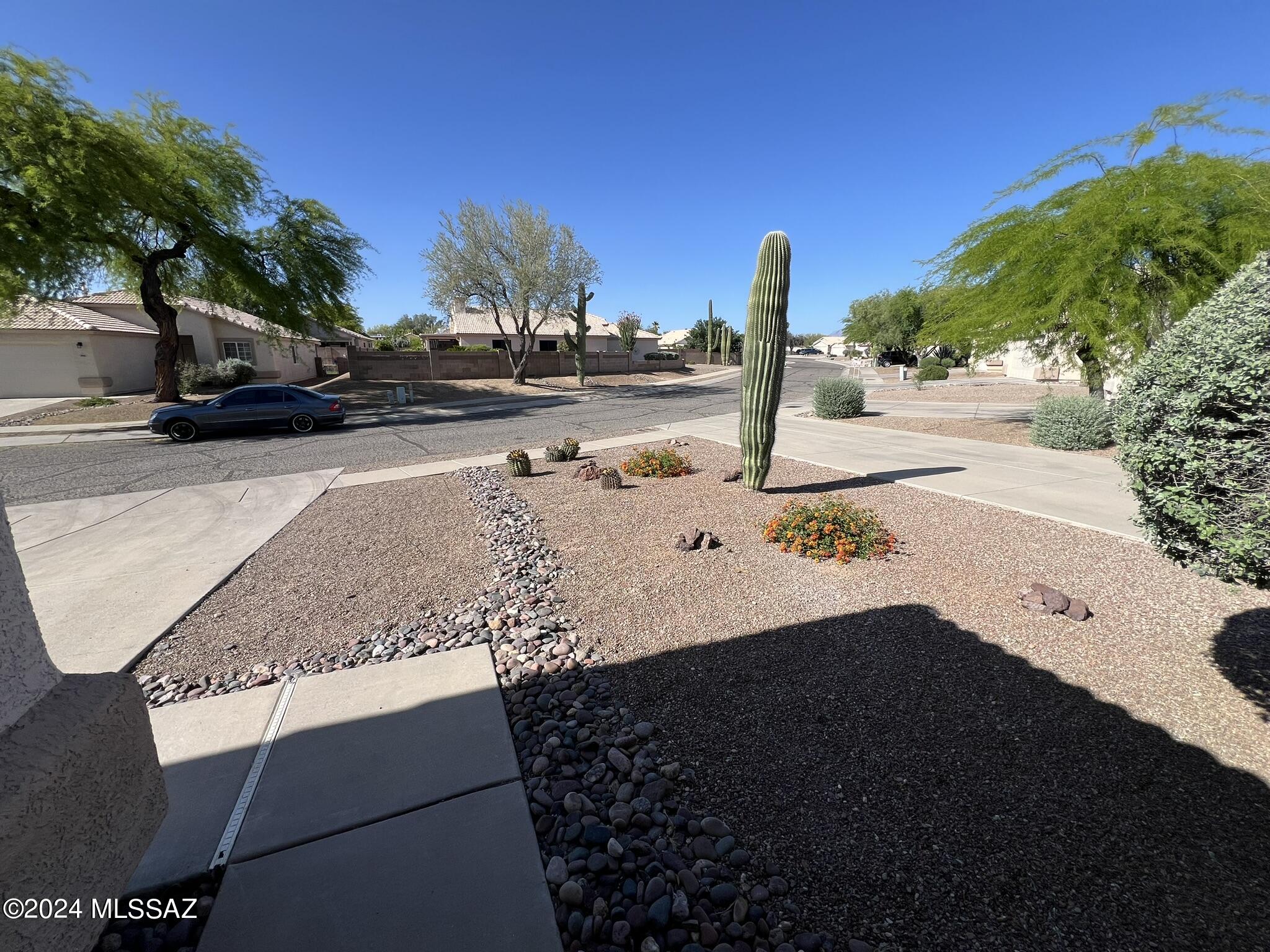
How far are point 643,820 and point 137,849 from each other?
6.08ft

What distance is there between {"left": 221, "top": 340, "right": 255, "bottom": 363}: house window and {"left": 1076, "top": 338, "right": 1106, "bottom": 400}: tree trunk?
3539 cm

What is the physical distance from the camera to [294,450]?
13078mm

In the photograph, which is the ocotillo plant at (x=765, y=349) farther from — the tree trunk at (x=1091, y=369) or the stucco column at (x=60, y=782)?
the tree trunk at (x=1091, y=369)

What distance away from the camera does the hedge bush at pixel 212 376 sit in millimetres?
24000

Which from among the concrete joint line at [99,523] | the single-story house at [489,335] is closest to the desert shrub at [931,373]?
the single-story house at [489,335]

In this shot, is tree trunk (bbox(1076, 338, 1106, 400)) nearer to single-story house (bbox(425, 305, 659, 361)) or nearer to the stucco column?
the stucco column

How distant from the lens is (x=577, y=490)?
8531 mm

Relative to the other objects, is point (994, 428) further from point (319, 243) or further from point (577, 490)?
point (319, 243)

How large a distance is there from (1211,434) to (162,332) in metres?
26.0

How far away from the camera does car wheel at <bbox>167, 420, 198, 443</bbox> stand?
14.7 metres

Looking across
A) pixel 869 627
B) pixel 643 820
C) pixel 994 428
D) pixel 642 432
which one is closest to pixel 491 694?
pixel 643 820

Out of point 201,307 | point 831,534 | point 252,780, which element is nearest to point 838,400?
point 831,534

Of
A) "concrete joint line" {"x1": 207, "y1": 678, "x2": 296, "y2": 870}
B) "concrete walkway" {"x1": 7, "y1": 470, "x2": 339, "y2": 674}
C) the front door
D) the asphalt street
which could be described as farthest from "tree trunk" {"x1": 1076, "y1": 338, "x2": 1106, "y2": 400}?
the front door

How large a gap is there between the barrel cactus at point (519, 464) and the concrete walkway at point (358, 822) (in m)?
6.10
